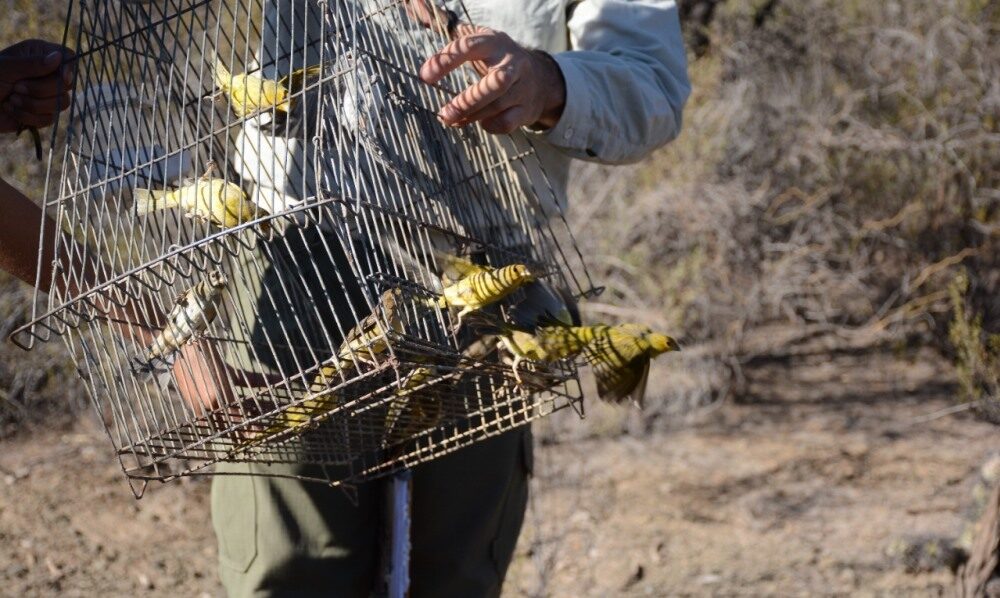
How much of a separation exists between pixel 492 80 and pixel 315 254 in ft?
1.73

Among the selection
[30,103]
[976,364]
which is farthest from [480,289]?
[976,364]

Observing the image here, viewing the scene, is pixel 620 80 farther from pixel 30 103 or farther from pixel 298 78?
pixel 30 103

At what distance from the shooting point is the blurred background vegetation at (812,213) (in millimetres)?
5199

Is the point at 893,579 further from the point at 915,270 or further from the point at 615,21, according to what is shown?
the point at 615,21

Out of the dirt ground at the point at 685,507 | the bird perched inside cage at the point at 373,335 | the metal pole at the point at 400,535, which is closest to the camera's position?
the bird perched inside cage at the point at 373,335

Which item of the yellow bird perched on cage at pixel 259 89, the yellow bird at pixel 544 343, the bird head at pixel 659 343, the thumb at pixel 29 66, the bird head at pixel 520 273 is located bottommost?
the bird head at pixel 659 343

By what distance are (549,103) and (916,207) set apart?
149 inches

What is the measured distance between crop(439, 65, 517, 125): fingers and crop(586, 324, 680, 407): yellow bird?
0.37 m

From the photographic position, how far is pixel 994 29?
5.25 metres

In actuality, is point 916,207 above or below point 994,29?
below

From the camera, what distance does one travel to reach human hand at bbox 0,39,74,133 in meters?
1.91

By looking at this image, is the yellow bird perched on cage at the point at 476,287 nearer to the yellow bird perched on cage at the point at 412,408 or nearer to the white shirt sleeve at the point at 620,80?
the yellow bird perched on cage at the point at 412,408

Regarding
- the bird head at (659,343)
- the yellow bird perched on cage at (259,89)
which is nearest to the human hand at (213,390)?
the yellow bird perched on cage at (259,89)

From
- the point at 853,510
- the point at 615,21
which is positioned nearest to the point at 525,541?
the point at 853,510
